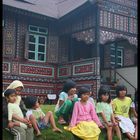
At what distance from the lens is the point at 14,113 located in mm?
6473

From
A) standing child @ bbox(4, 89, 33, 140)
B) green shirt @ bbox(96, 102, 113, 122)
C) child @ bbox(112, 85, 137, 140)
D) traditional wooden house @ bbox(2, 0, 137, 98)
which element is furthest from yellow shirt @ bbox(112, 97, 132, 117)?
traditional wooden house @ bbox(2, 0, 137, 98)

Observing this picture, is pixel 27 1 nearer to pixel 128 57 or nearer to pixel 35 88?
pixel 35 88

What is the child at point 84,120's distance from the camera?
6734 millimetres

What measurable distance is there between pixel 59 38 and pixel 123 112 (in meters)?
10.1

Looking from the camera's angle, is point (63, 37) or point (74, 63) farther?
point (63, 37)

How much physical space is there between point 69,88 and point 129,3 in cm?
1083

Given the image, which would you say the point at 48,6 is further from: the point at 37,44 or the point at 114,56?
the point at 114,56

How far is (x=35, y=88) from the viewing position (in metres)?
16.5

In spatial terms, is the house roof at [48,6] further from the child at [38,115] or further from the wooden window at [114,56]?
the child at [38,115]

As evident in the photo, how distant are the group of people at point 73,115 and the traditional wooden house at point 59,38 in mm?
7573

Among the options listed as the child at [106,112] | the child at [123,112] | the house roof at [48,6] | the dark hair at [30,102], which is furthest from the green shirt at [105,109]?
the house roof at [48,6]

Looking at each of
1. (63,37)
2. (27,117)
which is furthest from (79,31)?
(27,117)

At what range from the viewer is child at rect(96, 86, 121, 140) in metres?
7.53

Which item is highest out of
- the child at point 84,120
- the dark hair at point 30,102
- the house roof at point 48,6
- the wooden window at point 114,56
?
the house roof at point 48,6
